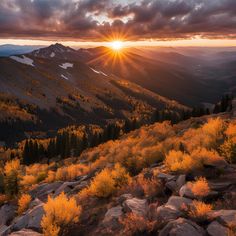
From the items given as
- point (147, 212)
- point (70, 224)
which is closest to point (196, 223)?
point (147, 212)

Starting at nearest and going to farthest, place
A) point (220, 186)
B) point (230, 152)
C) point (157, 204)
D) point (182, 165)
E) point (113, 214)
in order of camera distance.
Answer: point (220, 186)
point (113, 214)
point (157, 204)
point (182, 165)
point (230, 152)

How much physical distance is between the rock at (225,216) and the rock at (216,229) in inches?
8.5

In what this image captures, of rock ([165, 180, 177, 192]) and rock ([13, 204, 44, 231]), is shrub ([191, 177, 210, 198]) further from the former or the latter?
rock ([13, 204, 44, 231])

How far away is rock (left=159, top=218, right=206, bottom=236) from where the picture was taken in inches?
392

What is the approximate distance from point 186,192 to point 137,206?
2161mm

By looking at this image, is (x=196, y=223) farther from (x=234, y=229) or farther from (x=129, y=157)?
(x=129, y=157)

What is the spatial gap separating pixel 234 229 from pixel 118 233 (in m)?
4.52

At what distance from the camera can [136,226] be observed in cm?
1141

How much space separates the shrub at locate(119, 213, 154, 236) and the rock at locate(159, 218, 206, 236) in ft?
2.79

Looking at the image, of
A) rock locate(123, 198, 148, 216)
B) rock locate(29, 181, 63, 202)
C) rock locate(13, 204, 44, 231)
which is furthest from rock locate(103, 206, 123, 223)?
rock locate(29, 181, 63, 202)

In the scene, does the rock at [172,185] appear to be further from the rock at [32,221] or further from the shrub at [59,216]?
the rock at [32,221]

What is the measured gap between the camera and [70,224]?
45.9 ft

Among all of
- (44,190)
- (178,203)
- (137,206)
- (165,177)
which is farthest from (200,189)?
(44,190)

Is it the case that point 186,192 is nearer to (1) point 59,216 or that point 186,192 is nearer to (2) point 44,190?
(1) point 59,216
